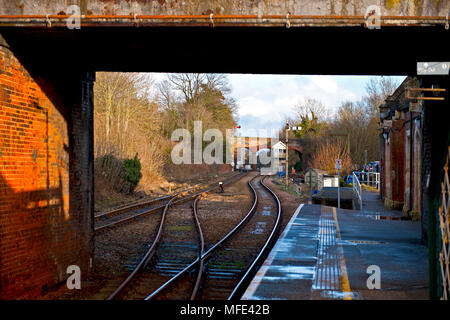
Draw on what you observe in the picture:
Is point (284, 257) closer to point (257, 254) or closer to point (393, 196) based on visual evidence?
point (257, 254)

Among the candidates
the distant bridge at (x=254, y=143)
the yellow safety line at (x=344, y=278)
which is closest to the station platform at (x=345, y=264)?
the yellow safety line at (x=344, y=278)

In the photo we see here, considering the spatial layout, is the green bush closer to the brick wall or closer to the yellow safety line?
the yellow safety line

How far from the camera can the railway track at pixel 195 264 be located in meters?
8.16

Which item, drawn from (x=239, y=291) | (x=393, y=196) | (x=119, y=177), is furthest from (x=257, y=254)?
(x=119, y=177)

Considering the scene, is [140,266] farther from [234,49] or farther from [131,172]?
[131,172]

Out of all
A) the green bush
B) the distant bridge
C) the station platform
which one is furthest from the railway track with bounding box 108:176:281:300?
the distant bridge

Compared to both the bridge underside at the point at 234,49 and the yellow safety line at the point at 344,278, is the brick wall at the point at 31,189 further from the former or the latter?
the yellow safety line at the point at 344,278

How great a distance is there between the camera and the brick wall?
6.86m

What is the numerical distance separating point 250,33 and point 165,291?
15.0 feet

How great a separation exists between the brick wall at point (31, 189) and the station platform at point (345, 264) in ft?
11.3

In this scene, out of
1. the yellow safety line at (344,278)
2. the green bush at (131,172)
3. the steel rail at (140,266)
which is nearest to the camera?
the yellow safety line at (344,278)

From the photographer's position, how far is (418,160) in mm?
16469

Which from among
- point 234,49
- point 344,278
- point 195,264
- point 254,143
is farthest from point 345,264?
point 254,143

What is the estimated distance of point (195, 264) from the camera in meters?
10.0
